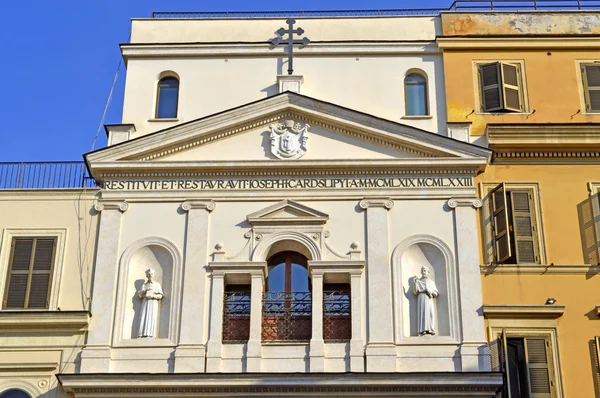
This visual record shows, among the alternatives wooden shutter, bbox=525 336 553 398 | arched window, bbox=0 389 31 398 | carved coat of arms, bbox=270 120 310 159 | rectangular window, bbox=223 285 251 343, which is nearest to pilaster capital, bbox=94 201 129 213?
rectangular window, bbox=223 285 251 343

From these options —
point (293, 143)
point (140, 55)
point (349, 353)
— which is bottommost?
point (349, 353)

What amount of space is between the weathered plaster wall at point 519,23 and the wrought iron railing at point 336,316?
696cm

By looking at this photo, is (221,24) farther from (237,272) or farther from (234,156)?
(237,272)

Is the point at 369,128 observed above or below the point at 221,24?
below

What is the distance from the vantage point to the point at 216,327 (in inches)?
805

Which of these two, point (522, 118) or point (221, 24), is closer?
point (522, 118)

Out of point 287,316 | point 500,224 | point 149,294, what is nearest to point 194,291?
point 149,294

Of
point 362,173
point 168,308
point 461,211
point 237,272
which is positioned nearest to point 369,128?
point 362,173

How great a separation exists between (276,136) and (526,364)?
6763 mm

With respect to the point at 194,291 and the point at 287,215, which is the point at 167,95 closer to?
the point at 287,215

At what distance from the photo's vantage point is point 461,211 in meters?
21.5

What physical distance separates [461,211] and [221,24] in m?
7.30

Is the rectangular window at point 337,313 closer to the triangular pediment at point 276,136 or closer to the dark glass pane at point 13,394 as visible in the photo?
the triangular pediment at point 276,136

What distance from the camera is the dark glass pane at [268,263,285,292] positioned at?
21.4 m
